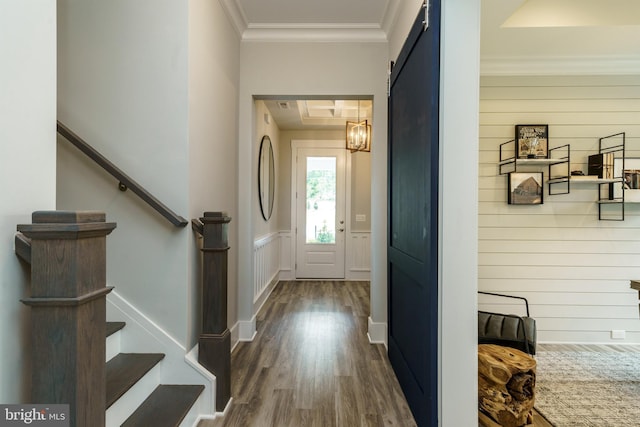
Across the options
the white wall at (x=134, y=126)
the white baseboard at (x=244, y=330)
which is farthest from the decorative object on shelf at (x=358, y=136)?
the white wall at (x=134, y=126)

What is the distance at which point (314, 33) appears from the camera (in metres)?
3.15

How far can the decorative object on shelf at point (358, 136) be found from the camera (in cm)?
419

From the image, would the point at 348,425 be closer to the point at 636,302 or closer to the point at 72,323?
the point at 72,323

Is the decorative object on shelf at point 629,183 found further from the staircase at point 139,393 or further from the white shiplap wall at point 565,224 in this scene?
the staircase at point 139,393

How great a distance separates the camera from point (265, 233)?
4.72 metres

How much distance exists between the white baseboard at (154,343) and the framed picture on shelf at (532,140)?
3.37m

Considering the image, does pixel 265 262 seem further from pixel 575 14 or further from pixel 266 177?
pixel 575 14

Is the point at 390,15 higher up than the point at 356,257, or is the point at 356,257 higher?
the point at 390,15

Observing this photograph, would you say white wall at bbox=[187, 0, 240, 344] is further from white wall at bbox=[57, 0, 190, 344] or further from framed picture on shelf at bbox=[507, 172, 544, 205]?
framed picture on shelf at bbox=[507, 172, 544, 205]

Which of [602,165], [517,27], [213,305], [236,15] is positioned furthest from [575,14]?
[213,305]

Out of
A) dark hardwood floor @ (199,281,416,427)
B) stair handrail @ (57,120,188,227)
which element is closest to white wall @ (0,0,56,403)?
stair handrail @ (57,120,188,227)

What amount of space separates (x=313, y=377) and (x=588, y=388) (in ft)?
6.84

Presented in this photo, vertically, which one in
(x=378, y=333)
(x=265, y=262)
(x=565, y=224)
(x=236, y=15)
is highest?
(x=236, y=15)

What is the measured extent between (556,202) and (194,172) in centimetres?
342
